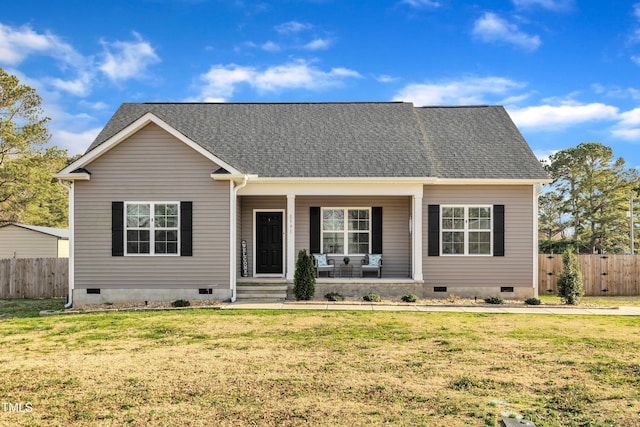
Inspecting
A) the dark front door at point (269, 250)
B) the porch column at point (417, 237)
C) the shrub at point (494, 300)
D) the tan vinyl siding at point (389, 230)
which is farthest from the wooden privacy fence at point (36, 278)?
the shrub at point (494, 300)

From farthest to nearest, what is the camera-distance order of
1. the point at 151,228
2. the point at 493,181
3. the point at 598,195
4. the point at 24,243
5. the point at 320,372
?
1. the point at 598,195
2. the point at 24,243
3. the point at 493,181
4. the point at 151,228
5. the point at 320,372

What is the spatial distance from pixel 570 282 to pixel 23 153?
89.3 feet

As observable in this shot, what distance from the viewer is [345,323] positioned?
10.8 metres

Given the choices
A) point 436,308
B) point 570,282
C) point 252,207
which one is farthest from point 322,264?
point 570,282

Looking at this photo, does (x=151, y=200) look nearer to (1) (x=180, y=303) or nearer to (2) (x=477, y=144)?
(1) (x=180, y=303)

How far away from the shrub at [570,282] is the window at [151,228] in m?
11.4

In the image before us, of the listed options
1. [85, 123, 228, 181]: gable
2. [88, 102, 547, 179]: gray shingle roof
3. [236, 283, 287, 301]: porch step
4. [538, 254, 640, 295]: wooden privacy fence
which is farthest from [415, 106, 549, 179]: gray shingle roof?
[85, 123, 228, 181]: gable

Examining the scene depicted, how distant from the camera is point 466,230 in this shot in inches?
606

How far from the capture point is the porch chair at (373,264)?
1574 centimetres

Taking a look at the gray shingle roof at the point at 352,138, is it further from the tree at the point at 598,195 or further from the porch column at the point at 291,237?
the tree at the point at 598,195

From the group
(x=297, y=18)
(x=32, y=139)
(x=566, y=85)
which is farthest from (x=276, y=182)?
(x=32, y=139)

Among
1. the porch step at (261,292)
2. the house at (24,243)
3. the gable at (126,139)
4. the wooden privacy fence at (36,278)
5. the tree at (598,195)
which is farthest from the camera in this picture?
the tree at (598,195)

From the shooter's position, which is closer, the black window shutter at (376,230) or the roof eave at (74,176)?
the roof eave at (74,176)

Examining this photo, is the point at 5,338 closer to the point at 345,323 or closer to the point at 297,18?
the point at 345,323
